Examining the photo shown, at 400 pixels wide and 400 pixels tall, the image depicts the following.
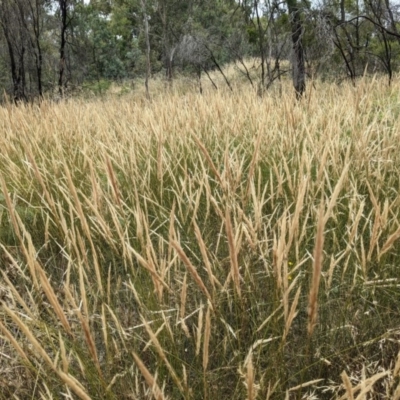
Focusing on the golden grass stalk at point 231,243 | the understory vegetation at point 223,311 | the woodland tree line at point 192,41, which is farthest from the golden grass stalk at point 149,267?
the woodland tree line at point 192,41

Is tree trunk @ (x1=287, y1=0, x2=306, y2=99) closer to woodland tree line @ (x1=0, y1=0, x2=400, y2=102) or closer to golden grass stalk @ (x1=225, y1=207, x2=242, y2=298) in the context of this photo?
woodland tree line @ (x1=0, y1=0, x2=400, y2=102)

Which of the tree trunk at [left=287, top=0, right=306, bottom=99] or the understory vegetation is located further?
the tree trunk at [left=287, top=0, right=306, bottom=99]

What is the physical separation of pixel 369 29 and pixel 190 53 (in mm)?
3964

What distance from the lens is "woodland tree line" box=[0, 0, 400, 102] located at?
5.05 metres

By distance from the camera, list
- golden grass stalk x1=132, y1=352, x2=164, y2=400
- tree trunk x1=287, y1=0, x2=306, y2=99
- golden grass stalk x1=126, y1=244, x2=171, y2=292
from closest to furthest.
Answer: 1. golden grass stalk x1=132, y1=352, x2=164, y2=400
2. golden grass stalk x1=126, y1=244, x2=171, y2=292
3. tree trunk x1=287, y1=0, x2=306, y2=99

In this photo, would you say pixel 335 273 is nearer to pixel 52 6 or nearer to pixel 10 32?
pixel 10 32

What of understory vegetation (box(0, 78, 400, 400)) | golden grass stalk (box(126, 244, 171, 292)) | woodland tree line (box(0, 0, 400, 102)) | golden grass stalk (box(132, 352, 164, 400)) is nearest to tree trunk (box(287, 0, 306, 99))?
woodland tree line (box(0, 0, 400, 102))

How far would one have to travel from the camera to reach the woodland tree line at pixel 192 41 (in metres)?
5.05

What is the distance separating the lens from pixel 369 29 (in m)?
8.77

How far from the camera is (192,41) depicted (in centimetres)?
970

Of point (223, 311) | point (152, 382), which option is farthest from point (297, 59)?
point (152, 382)

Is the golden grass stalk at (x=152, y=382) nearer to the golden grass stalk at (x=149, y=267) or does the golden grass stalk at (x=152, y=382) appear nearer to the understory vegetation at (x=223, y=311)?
Answer: the understory vegetation at (x=223, y=311)

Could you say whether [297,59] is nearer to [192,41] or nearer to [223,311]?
[223,311]

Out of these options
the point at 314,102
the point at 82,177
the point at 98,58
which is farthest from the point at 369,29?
the point at 98,58
